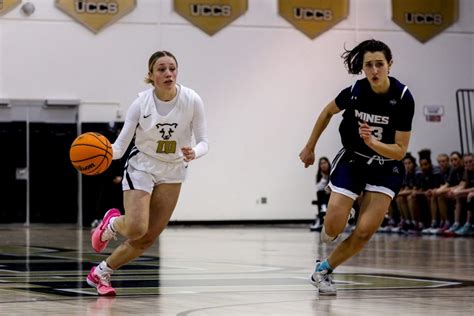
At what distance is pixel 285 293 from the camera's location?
26.3ft

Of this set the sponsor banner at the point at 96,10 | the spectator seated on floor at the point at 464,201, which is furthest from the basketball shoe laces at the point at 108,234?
the sponsor banner at the point at 96,10

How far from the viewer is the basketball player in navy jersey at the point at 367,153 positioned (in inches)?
305

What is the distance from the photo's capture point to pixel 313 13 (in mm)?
24859

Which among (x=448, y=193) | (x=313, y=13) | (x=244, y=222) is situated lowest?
(x=244, y=222)

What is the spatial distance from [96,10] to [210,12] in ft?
8.89

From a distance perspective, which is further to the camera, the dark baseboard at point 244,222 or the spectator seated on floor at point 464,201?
the dark baseboard at point 244,222

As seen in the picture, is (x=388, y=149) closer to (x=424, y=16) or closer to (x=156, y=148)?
(x=156, y=148)

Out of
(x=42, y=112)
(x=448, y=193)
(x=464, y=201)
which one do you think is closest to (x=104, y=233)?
(x=464, y=201)

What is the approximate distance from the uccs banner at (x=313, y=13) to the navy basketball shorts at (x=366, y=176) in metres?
17.1

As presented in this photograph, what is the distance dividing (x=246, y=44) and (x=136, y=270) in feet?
48.3

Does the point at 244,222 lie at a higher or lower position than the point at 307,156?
lower

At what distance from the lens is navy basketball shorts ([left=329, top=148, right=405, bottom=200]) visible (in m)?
7.81

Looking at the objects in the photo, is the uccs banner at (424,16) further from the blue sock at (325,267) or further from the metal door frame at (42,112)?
the blue sock at (325,267)

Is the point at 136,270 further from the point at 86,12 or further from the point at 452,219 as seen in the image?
the point at 86,12
